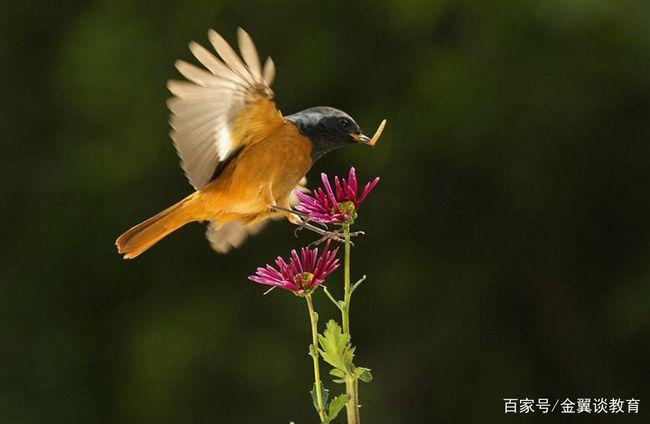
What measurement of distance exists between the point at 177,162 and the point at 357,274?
70 centimetres

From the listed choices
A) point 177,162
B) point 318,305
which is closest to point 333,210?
point 318,305

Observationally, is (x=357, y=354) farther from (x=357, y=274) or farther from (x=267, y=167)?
(x=267, y=167)

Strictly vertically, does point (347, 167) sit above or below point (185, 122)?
above

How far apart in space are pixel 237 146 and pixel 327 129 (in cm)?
13

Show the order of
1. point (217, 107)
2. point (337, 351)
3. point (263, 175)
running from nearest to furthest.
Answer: point (337, 351) → point (217, 107) → point (263, 175)

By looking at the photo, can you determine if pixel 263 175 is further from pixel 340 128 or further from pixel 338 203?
pixel 338 203

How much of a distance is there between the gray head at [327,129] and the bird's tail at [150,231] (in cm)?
20

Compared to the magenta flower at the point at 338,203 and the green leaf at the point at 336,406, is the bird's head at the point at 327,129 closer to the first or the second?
the magenta flower at the point at 338,203

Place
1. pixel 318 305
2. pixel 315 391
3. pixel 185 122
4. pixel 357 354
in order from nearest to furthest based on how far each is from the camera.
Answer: pixel 315 391 < pixel 185 122 < pixel 318 305 < pixel 357 354

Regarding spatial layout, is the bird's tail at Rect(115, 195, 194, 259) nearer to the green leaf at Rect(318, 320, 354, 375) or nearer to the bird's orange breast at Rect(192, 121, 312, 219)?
the bird's orange breast at Rect(192, 121, 312, 219)

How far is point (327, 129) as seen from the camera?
1.27 metres

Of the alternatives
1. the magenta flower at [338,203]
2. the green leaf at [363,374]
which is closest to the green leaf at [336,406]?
the green leaf at [363,374]

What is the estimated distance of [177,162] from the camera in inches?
124

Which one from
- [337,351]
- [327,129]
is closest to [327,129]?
[327,129]
